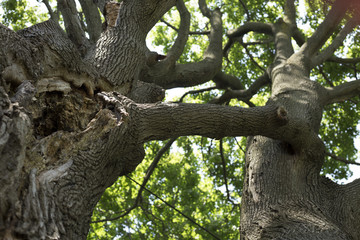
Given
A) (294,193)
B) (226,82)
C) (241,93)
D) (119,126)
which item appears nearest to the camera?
(119,126)

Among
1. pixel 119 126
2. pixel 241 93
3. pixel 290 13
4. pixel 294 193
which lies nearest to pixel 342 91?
pixel 241 93

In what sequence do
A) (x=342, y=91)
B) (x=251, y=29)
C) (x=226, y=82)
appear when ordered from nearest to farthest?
(x=342, y=91) < (x=226, y=82) < (x=251, y=29)

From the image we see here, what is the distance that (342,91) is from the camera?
614cm

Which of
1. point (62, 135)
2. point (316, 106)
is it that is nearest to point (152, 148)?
point (316, 106)

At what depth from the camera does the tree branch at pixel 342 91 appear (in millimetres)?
6016

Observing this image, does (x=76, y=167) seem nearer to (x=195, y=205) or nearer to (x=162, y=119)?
(x=162, y=119)

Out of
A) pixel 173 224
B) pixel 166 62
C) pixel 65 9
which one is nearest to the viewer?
pixel 65 9

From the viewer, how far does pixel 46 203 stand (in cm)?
243

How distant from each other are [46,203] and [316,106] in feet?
12.8

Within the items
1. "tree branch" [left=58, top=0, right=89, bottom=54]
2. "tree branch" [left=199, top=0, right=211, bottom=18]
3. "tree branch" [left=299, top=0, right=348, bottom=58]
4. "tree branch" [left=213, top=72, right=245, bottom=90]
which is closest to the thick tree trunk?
"tree branch" [left=299, top=0, right=348, bottom=58]

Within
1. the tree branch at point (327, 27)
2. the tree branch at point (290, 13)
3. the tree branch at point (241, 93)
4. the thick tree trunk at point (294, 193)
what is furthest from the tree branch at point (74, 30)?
the tree branch at point (290, 13)

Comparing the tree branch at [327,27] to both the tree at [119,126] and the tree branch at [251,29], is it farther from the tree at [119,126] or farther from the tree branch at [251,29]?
the tree branch at [251,29]

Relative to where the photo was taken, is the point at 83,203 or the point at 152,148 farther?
the point at 152,148

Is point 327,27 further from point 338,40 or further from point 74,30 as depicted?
point 74,30
